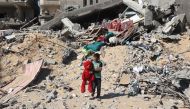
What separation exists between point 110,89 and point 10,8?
2876 cm

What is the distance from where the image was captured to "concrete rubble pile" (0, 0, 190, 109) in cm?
1232

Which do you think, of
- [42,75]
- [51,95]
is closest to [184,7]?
[42,75]

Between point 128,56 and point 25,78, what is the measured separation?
9.82 ft

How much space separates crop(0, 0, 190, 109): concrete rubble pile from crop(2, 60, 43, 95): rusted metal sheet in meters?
0.07

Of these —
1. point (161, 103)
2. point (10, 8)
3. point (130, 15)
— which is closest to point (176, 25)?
point (130, 15)

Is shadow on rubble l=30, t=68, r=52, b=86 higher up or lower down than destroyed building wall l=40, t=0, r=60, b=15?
lower down

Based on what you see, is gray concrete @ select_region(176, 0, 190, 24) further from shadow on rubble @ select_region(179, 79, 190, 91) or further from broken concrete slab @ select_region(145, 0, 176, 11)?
shadow on rubble @ select_region(179, 79, 190, 91)

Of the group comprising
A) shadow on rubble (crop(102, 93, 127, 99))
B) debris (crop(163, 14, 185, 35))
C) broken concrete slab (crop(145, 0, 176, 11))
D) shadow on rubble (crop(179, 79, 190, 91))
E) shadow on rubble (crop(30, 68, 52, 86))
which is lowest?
shadow on rubble (crop(102, 93, 127, 99))

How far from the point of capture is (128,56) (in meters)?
14.5

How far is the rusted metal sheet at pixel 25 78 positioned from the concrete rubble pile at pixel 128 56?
7cm

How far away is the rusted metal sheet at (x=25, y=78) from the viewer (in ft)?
42.3

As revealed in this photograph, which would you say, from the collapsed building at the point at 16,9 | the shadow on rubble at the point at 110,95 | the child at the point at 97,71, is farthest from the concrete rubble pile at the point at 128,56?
the collapsed building at the point at 16,9

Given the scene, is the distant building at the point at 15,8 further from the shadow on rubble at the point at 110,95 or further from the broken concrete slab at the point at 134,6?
the shadow on rubble at the point at 110,95

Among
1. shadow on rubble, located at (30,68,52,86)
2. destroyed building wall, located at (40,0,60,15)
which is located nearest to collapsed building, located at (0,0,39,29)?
destroyed building wall, located at (40,0,60,15)
